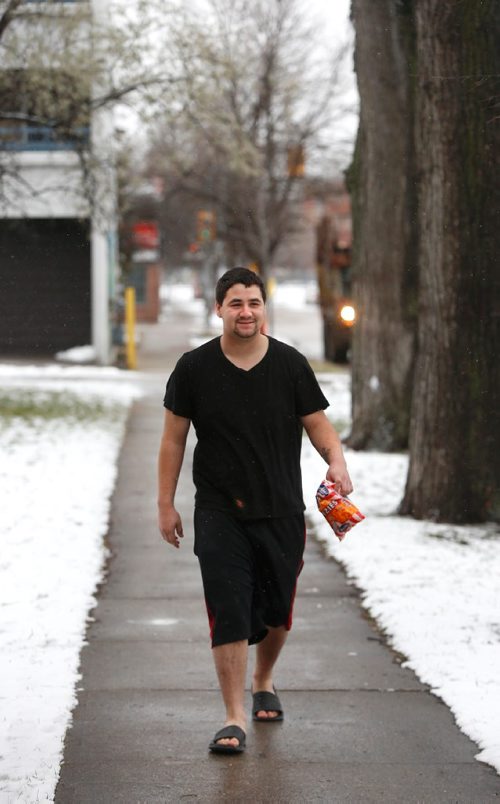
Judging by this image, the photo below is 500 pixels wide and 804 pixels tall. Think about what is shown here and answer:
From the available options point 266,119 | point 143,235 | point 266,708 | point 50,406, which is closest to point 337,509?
point 266,708

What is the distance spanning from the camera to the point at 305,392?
5.25m

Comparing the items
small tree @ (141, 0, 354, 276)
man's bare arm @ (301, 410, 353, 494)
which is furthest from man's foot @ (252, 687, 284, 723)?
small tree @ (141, 0, 354, 276)

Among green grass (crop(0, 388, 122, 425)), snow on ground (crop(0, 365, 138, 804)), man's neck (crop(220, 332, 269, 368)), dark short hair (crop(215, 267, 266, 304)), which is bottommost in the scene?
green grass (crop(0, 388, 122, 425))

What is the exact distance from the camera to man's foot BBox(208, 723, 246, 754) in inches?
201

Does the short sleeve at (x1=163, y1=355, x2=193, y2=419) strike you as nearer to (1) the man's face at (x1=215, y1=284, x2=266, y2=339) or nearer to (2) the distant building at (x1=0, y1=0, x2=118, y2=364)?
(1) the man's face at (x1=215, y1=284, x2=266, y2=339)

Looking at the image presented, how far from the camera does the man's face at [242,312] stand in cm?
515

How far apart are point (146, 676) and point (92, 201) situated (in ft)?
46.1

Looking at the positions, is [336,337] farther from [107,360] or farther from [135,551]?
[135,551]

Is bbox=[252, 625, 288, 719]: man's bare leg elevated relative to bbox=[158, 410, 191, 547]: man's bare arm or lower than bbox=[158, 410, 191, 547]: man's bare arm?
lower

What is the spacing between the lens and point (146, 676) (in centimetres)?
635

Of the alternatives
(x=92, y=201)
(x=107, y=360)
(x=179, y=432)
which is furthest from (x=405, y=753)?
(x=107, y=360)

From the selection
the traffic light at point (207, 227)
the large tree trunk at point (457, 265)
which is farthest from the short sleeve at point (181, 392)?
the traffic light at point (207, 227)

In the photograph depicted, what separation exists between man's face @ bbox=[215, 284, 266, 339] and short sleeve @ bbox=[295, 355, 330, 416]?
0.23 meters

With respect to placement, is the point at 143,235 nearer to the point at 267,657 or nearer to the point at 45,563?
the point at 45,563
